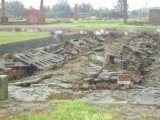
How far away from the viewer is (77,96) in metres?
9.75

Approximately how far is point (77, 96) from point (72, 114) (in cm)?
275

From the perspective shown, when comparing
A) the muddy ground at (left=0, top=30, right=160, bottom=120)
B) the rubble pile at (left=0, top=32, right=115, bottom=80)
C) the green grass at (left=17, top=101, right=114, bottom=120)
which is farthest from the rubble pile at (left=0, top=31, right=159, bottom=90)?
the green grass at (left=17, top=101, right=114, bottom=120)

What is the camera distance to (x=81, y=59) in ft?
55.6

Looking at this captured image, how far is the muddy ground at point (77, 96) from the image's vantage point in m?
7.77

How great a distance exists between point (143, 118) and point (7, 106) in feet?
9.69

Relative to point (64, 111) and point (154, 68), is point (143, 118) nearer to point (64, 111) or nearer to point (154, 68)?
point (64, 111)

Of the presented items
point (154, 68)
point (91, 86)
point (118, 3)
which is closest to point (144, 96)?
point (91, 86)

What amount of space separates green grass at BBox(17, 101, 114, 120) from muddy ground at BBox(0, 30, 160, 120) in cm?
33

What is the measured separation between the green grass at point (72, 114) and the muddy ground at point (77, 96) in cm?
33

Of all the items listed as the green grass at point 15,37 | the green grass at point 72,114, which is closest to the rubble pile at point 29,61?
the green grass at point 15,37

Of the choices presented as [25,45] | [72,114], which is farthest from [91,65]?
[72,114]

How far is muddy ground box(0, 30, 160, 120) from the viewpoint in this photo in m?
7.77

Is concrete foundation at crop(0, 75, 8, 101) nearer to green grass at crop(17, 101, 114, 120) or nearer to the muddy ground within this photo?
the muddy ground

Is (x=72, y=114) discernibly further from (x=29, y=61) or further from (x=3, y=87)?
(x=29, y=61)
